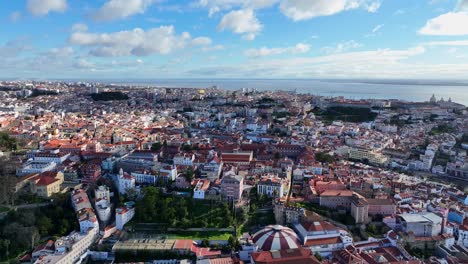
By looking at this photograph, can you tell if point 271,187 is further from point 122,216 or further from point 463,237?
point 463,237

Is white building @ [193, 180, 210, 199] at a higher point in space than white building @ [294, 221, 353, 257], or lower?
higher

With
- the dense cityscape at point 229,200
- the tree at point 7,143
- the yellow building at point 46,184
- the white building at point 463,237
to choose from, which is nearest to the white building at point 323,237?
the dense cityscape at point 229,200

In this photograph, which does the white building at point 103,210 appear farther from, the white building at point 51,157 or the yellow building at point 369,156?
the yellow building at point 369,156

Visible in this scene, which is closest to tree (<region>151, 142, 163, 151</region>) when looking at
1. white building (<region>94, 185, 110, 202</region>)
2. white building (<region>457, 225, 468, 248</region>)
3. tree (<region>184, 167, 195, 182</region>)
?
tree (<region>184, 167, 195, 182</region>)

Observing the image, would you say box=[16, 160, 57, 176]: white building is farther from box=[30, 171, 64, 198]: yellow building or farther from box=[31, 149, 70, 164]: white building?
box=[30, 171, 64, 198]: yellow building

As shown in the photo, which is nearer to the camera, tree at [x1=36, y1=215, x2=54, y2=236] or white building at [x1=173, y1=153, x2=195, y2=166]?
tree at [x1=36, y1=215, x2=54, y2=236]

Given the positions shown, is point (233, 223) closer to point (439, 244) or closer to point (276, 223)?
point (276, 223)
